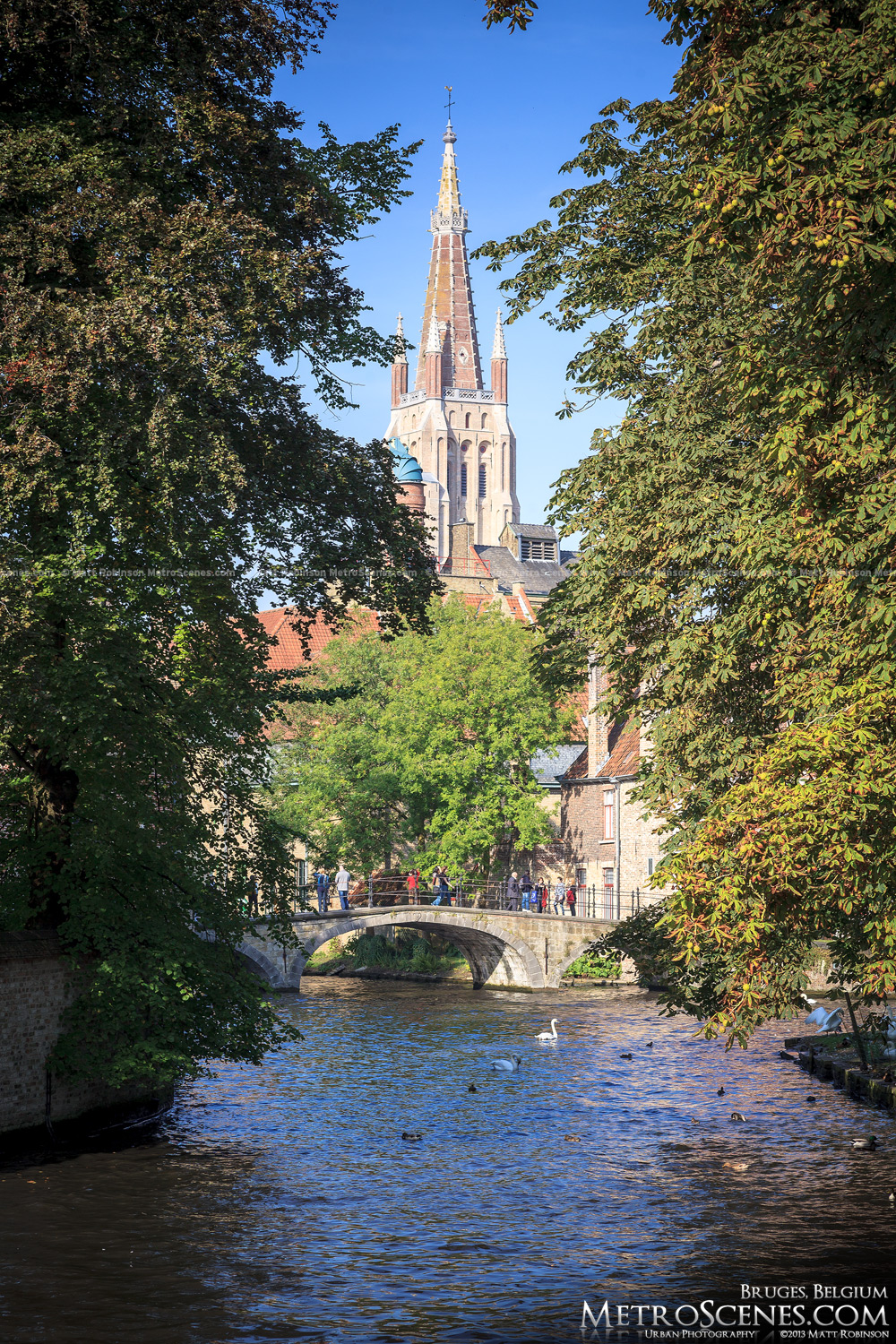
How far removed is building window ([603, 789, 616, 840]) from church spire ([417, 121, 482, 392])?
286 ft

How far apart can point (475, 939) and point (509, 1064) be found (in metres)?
19.9

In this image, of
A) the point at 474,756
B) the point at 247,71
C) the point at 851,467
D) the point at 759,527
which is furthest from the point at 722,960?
the point at 474,756

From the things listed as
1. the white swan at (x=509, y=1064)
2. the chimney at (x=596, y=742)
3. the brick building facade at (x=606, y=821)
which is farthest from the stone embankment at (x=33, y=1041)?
the chimney at (x=596, y=742)

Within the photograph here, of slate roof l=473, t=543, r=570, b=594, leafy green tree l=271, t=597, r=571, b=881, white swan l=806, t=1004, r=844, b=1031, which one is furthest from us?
slate roof l=473, t=543, r=570, b=594

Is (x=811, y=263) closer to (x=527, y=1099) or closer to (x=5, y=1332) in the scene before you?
(x=5, y=1332)

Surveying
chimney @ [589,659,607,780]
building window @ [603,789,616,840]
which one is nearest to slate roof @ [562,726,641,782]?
chimney @ [589,659,607,780]

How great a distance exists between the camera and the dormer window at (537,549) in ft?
322

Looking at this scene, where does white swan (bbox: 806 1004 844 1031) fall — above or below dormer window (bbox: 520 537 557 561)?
below

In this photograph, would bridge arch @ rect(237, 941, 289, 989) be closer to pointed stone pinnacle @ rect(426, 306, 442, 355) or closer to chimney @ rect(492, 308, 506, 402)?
pointed stone pinnacle @ rect(426, 306, 442, 355)

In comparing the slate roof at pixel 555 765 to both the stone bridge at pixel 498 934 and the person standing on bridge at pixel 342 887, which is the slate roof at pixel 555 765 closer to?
the stone bridge at pixel 498 934

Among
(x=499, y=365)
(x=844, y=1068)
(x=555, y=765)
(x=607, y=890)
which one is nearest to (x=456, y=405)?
(x=499, y=365)

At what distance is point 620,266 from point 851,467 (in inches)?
338

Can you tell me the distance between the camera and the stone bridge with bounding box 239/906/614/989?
132 feet

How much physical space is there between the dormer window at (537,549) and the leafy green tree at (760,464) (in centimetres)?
7856
